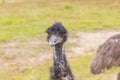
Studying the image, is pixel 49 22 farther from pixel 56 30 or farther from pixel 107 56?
pixel 56 30

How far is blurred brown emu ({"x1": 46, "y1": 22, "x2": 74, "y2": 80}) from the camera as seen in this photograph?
6.61 m

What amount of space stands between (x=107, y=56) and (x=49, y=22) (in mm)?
12400

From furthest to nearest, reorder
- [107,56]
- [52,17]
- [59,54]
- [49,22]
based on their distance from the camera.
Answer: [52,17], [49,22], [107,56], [59,54]

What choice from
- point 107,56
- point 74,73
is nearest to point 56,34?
point 107,56

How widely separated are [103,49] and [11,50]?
5.99 m

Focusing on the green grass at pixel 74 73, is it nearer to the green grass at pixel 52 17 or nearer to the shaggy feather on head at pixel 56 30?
the shaggy feather on head at pixel 56 30

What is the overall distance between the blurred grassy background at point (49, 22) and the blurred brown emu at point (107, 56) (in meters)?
0.22

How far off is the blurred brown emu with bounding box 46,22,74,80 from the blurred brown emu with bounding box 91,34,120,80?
543cm

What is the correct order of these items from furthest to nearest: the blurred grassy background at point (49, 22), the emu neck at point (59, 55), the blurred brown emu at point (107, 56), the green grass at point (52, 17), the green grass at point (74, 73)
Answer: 1. the green grass at point (52, 17)
2. the blurred grassy background at point (49, 22)
3. the blurred brown emu at point (107, 56)
4. the green grass at point (74, 73)
5. the emu neck at point (59, 55)

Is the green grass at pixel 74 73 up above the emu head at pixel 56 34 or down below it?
below

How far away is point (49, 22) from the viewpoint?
24.3 m

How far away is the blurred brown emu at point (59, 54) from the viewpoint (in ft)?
21.7

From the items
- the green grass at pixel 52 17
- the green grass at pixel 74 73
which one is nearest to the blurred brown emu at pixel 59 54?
the green grass at pixel 74 73

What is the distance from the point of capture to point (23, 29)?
2175 centimetres
